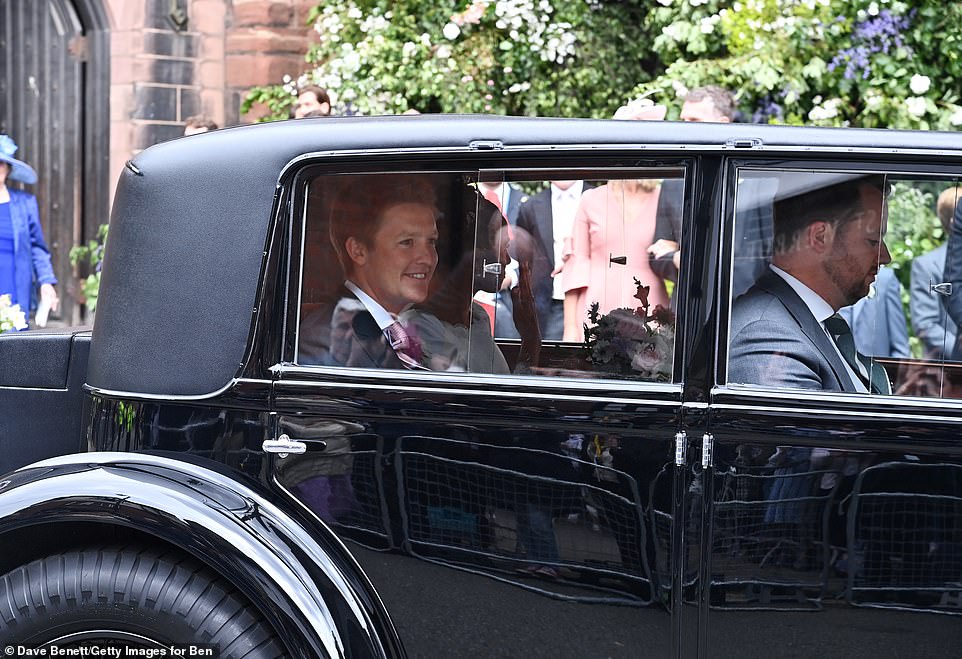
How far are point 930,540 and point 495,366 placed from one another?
0.98 meters

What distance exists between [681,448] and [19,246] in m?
5.59

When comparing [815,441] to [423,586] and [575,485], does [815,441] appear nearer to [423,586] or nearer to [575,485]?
[575,485]

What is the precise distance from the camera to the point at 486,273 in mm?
2420

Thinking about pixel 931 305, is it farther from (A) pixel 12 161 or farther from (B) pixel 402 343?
(A) pixel 12 161

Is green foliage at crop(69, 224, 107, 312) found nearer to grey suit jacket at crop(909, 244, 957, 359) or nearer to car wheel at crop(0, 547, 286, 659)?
car wheel at crop(0, 547, 286, 659)

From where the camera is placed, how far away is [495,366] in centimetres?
239

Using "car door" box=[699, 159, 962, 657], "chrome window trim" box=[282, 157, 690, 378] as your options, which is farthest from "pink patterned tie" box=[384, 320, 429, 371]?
"car door" box=[699, 159, 962, 657]

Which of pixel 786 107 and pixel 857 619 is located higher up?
pixel 786 107

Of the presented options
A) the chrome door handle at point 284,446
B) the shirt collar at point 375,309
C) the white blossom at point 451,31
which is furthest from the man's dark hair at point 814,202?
the white blossom at point 451,31

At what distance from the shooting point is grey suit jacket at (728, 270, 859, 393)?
2.33 meters

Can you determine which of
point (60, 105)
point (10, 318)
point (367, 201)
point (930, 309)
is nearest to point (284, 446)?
point (367, 201)

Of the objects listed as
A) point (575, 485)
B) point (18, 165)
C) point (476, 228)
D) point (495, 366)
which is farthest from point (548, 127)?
point (18, 165)

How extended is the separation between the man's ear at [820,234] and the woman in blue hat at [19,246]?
17.4ft

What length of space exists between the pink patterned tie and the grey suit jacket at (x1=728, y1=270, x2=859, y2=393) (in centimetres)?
71
